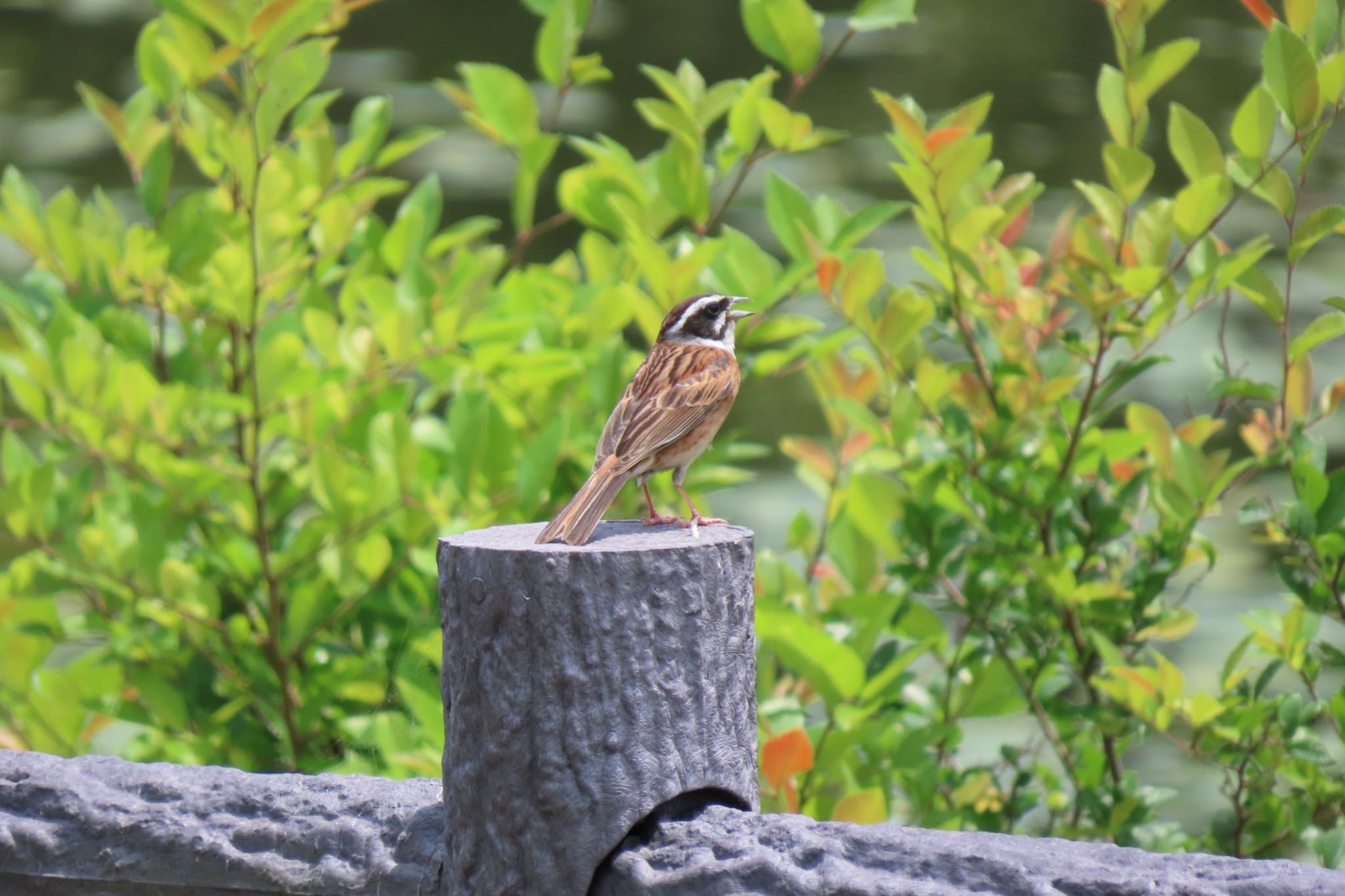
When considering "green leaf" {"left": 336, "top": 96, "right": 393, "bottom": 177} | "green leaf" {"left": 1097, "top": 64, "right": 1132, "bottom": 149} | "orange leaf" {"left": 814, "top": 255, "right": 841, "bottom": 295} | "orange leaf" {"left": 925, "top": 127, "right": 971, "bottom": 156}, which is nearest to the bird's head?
"orange leaf" {"left": 814, "top": 255, "right": 841, "bottom": 295}

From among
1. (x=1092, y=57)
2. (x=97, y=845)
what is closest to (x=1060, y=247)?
(x=97, y=845)

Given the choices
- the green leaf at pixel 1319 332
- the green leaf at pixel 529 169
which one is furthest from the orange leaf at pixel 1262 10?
the green leaf at pixel 529 169

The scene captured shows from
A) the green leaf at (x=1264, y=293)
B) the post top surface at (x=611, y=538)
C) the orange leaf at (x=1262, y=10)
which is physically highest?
the orange leaf at (x=1262, y=10)

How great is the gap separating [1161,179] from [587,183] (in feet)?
11.0

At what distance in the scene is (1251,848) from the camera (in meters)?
1.66

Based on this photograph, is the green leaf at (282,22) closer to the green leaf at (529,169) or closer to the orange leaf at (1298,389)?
the green leaf at (529,169)

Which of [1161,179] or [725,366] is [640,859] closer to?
[725,366]

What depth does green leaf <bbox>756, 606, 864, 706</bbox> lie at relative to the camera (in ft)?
4.97

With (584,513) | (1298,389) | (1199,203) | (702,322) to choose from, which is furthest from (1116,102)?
(584,513)

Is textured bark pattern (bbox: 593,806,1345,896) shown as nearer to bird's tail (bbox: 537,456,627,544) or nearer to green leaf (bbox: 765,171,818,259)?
bird's tail (bbox: 537,456,627,544)

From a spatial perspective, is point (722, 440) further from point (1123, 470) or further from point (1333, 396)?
point (1333, 396)

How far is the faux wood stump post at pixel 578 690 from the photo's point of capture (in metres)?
0.97

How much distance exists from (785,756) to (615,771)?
1.74ft

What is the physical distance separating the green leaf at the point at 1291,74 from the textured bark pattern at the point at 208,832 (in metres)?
1.01
